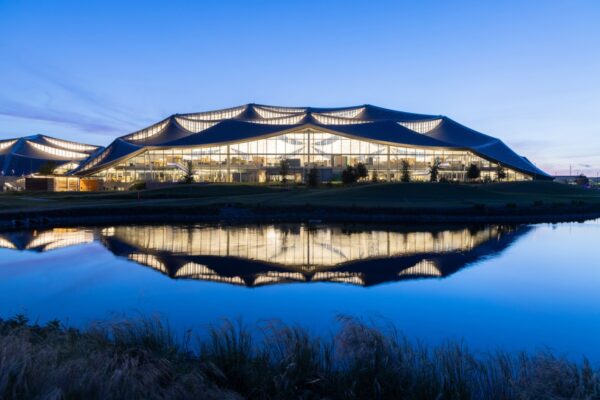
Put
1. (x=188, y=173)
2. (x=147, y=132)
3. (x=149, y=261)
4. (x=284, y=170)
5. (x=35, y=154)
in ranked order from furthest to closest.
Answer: (x=35, y=154) < (x=147, y=132) < (x=188, y=173) < (x=284, y=170) < (x=149, y=261)

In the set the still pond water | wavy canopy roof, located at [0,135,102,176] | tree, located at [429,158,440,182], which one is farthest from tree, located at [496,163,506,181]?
wavy canopy roof, located at [0,135,102,176]

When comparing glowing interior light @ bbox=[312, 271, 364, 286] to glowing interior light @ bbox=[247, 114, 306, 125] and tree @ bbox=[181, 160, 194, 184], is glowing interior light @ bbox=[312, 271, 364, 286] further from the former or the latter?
glowing interior light @ bbox=[247, 114, 306, 125]

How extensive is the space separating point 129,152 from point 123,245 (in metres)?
50.3

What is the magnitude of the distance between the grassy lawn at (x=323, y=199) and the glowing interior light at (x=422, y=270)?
1854cm

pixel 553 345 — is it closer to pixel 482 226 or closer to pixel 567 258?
pixel 567 258

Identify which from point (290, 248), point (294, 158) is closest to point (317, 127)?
point (294, 158)

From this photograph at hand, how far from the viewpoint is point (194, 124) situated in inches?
3356

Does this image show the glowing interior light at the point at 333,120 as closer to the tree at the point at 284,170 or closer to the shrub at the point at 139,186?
the tree at the point at 284,170

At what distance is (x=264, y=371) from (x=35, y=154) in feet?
340

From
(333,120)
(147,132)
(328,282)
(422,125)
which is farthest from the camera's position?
(422,125)

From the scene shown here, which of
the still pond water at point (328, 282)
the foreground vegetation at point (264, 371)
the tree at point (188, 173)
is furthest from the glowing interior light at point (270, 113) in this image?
the foreground vegetation at point (264, 371)

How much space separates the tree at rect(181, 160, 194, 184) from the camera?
6288cm

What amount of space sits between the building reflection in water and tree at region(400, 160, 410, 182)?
98.4 feet

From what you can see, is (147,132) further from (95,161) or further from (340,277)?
(340,277)
